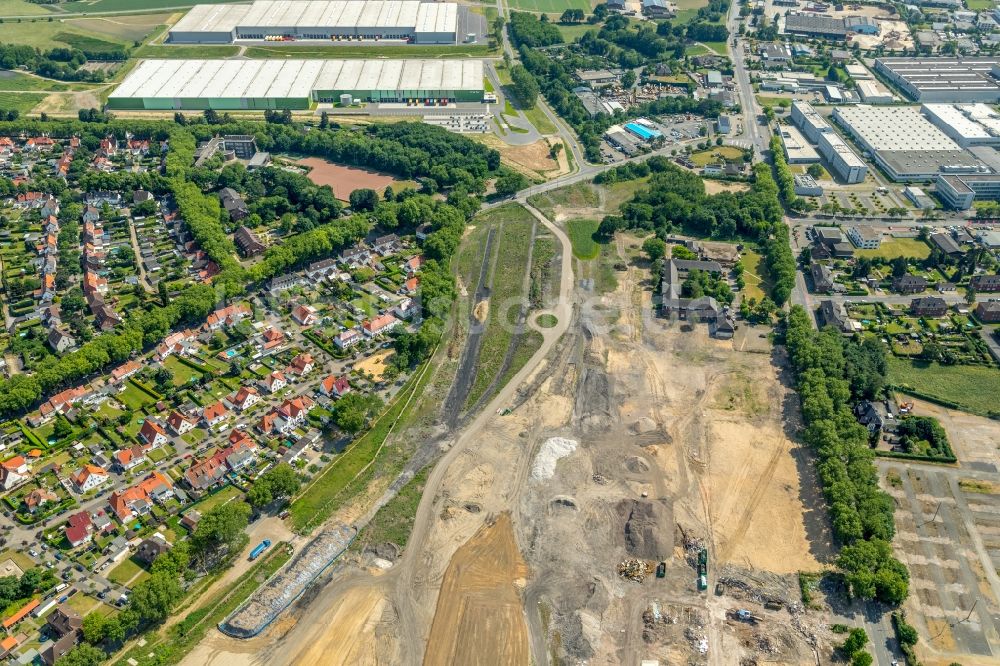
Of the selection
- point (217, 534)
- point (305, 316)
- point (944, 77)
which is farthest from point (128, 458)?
point (944, 77)

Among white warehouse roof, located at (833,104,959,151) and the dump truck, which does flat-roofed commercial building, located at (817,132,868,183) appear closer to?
white warehouse roof, located at (833,104,959,151)

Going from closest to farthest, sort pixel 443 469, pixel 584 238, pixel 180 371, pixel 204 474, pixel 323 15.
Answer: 1. pixel 204 474
2. pixel 443 469
3. pixel 180 371
4. pixel 584 238
5. pixel 323 15

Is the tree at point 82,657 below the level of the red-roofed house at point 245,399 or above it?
below

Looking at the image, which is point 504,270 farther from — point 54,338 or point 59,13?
point 59,13

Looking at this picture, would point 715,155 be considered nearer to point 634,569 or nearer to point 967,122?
point 967,122

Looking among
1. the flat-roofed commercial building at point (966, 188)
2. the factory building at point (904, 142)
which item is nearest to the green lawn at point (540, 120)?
the factory building at point (904, 142)

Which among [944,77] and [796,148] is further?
[944,77]

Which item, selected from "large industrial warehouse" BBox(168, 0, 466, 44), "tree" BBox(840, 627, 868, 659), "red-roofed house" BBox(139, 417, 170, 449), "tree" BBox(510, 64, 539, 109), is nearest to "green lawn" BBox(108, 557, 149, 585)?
"red-roofed house" BBox(139, 417, 170, 449)

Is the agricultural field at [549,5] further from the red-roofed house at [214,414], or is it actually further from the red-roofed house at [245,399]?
the red-roofed house at [214,414]
